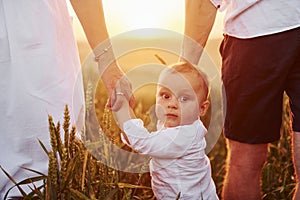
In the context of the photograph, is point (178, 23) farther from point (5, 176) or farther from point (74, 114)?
point (5, 176)

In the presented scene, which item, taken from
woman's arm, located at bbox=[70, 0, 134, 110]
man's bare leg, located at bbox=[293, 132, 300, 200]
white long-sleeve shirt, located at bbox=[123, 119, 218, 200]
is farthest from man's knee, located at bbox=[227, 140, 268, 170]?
woman's arm, located at bbox=[70, 0, 134, 110]

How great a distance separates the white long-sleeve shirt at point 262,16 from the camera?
348 cm

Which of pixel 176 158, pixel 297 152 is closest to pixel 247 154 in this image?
pixel 297 152

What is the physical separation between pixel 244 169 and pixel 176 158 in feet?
1.82

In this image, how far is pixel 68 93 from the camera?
12.2 ft

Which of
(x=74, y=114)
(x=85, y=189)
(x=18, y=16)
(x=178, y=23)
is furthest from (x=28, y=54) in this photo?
(x=178, y=23)

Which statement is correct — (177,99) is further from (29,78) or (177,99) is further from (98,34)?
(29,78)

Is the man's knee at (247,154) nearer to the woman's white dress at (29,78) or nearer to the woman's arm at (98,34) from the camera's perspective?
the woman's arm at (98,34)

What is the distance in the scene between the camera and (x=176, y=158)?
3471mm

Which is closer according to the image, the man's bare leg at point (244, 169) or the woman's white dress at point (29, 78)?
the woman's white dress at point (29, 78)

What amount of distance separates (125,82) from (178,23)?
132 centimetres

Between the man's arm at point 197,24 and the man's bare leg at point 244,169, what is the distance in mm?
526

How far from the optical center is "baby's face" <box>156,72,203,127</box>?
3420 millimetres

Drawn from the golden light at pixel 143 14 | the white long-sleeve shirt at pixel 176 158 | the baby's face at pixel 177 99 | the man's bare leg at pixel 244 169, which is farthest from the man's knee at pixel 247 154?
the golden light at pixel 143 14
